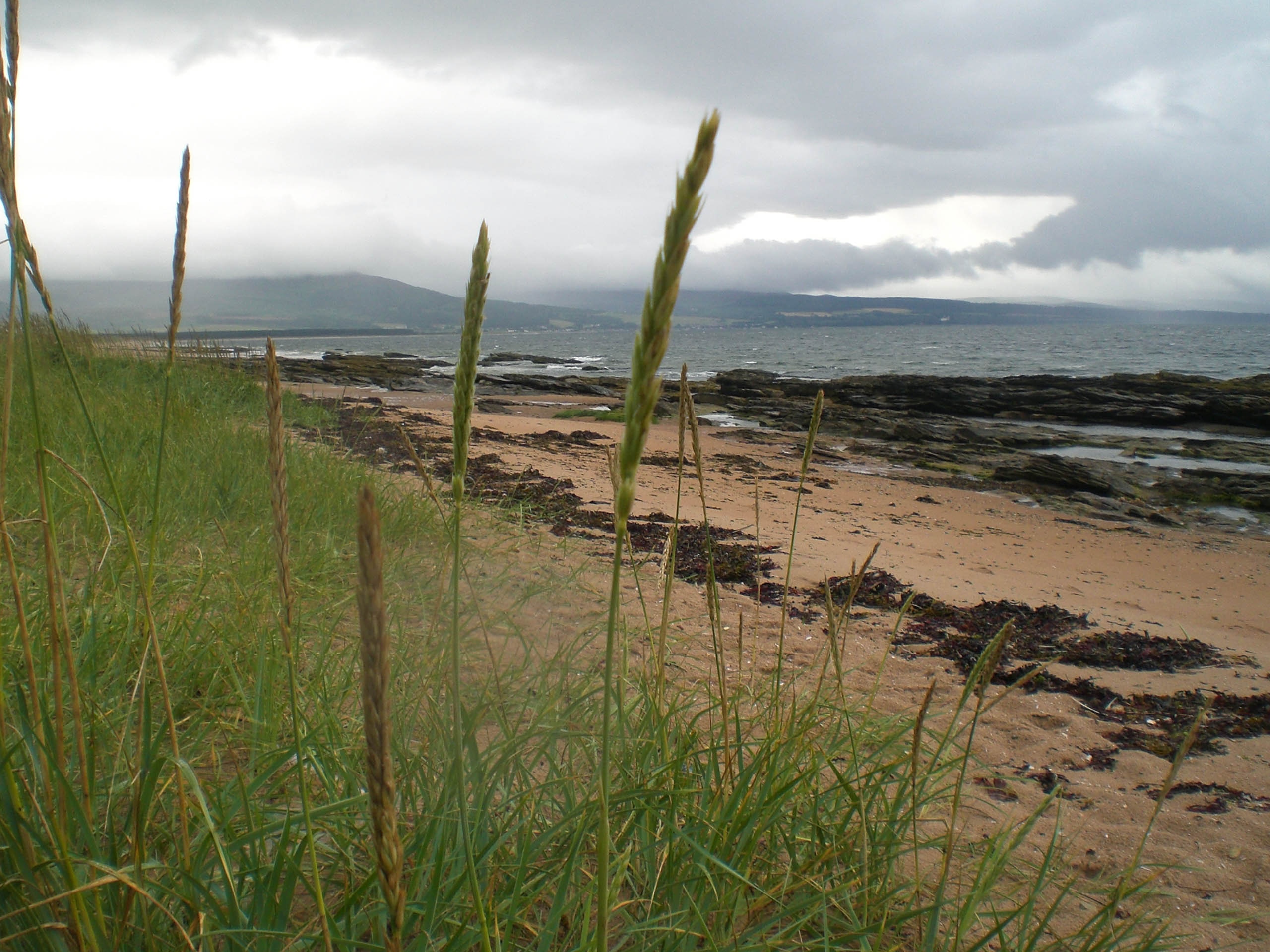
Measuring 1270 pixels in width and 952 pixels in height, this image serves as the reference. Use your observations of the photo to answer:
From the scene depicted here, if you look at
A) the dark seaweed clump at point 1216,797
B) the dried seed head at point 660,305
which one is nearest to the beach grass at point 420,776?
the dried seed head at point 660,305

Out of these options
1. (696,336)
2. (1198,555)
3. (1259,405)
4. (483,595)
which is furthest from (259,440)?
(696,336)

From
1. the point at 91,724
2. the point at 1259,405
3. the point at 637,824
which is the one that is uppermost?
the point at 1259,405

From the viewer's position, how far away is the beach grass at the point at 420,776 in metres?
1.02

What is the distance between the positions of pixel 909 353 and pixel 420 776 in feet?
230

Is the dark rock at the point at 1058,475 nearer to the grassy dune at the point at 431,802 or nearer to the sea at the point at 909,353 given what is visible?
the sea at the point at 909,353

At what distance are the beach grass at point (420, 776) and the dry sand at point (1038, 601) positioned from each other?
474mm

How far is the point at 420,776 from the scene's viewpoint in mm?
→ 1641

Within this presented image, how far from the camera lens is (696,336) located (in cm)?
14612

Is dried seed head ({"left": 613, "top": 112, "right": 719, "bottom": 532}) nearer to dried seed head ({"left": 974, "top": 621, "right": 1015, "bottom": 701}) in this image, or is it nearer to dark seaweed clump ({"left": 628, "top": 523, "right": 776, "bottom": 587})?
dried seed head ({"left": 974, "top": 621, "right": 1015, "bottom": 701})

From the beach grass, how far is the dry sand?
0.47 m

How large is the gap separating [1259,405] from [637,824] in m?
29.5

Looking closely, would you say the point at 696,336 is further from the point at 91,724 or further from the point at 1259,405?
the point at 91,724

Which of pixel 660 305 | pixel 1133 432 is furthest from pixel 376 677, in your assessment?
pixel 1133 432

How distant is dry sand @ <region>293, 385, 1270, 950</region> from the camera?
2846 millimetres
